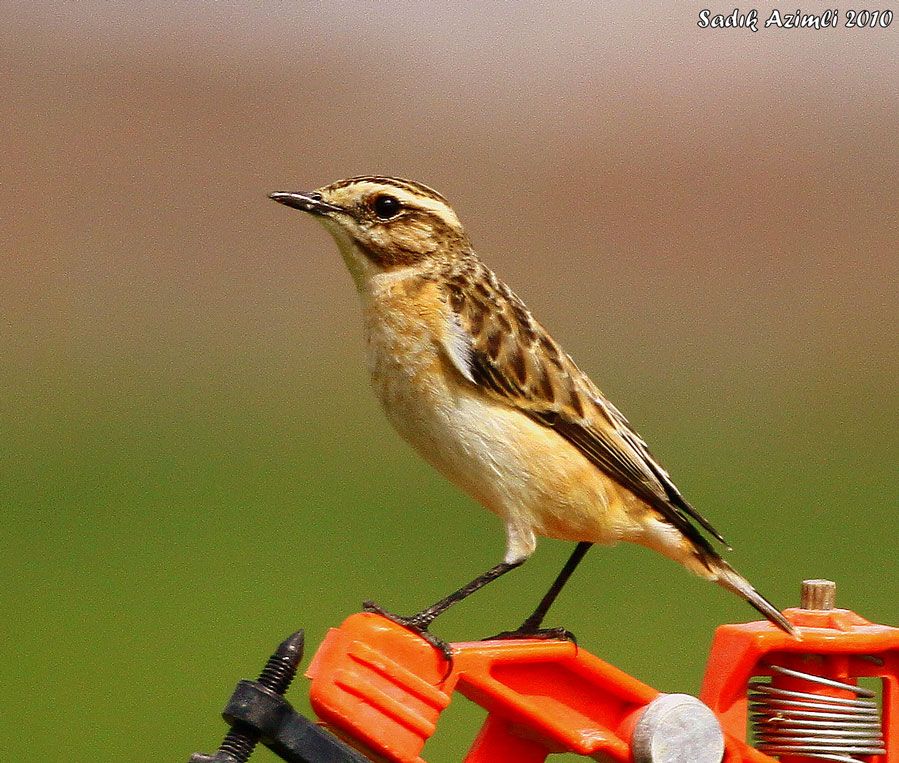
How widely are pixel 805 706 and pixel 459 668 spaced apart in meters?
0.69

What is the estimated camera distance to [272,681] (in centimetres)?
207

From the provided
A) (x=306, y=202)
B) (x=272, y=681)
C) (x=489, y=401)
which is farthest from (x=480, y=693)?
(x=306, y=202)

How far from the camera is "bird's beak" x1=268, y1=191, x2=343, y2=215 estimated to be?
9.41 ft

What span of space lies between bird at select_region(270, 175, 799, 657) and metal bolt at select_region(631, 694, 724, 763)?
519 millimetres

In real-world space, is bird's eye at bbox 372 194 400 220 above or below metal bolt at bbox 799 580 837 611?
above

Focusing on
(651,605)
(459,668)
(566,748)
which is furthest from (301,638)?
(651,605)

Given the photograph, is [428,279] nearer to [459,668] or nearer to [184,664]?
[459,668]

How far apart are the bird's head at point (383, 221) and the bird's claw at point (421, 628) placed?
0.91 m

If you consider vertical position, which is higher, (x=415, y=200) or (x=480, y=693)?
(x=415, y=200)

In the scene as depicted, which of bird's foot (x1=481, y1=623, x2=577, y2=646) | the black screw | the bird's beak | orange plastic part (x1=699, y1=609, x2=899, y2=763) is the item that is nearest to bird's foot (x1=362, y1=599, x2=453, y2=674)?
the black screw

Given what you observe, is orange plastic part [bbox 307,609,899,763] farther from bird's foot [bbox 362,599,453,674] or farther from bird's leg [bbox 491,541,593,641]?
bird's leg [bbox 491,541,593,641]

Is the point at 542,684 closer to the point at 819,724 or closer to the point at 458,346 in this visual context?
the point at 819,724

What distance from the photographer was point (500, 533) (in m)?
8.73

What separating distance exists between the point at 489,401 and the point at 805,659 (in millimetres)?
881
